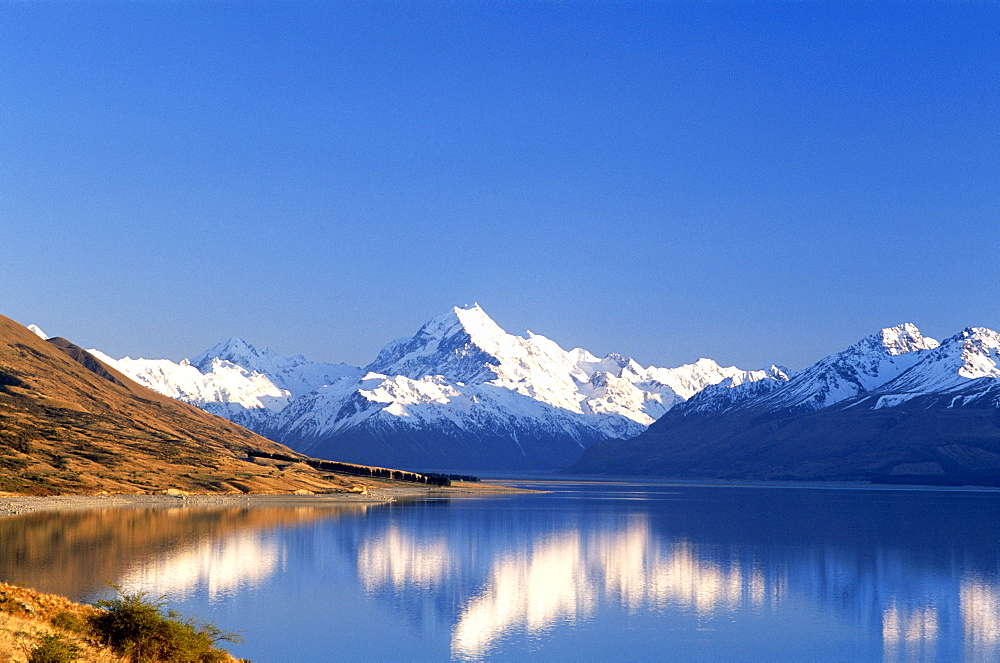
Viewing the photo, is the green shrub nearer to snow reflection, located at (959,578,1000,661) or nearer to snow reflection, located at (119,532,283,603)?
snow reflection, located at (119,532,283,603)

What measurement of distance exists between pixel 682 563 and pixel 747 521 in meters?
80.9

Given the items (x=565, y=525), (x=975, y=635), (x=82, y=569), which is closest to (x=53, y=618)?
(x=82, y=569)

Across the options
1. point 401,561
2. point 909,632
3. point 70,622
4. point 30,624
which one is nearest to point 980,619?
point 909,632

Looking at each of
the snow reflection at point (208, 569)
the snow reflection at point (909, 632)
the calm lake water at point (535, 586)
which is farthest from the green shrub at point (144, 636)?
the snow reflection at point (909, 632)

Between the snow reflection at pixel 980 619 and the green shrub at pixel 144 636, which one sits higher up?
the green shrub at pixel 144 636

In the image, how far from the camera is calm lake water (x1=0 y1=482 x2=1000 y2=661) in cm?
7394

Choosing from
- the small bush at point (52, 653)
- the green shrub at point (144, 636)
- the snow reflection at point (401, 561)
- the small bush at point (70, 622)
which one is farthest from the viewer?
the snow reflection at point (401, 561)

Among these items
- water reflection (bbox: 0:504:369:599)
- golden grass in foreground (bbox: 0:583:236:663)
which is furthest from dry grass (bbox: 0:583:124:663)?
water reflection (bbox: 0:504:369:599)

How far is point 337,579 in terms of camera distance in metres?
104

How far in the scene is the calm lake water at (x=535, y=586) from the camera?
73.9 meters

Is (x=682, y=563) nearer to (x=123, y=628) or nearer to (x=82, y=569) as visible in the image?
(x=82, y=569)

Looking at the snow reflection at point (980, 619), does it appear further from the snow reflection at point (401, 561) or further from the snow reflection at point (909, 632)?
the snow reflection at point (401, 561)

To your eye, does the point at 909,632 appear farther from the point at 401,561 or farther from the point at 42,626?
the point at 42,626

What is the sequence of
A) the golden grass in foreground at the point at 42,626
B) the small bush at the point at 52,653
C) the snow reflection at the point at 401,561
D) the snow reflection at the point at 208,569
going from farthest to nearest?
the snow reflection at the point at 401,561, the snow reflection at the point at 208,569, the golden grass in foreground at the point at 42,626, the small bush at the point at 52,653
